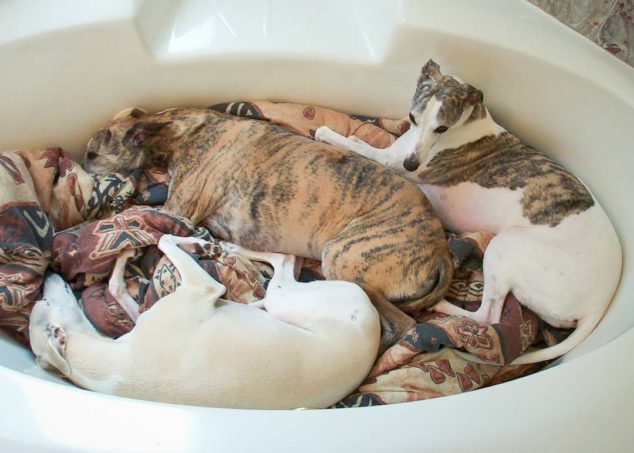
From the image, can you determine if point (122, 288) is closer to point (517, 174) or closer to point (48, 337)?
point (48, 337)

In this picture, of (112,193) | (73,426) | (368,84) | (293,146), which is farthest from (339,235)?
(73,426)

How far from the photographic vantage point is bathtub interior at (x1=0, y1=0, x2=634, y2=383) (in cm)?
188

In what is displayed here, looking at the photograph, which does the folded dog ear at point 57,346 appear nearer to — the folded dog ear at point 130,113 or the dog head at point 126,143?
the dog head at point 126,143

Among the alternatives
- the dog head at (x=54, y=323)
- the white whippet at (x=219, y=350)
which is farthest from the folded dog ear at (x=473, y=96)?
the dog head at (x=54, y=323)

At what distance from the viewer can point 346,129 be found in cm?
223

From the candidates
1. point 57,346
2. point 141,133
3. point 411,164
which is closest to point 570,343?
point 411,164

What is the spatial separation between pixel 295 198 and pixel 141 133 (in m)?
0.58

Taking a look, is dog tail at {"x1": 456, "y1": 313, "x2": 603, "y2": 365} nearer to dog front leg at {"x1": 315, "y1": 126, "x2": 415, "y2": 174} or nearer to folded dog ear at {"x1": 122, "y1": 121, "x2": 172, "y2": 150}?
Answer: dog front leg at {"x1": 315, "y1": 126, "x2": 415, "y2": 174}

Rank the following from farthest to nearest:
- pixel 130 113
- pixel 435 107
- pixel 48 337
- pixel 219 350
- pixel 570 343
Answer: pixel 130 113, pixel 435 107, pixel 570 343, pixel 48 337, pixel 219 350

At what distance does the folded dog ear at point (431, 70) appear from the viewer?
1889 millimetres

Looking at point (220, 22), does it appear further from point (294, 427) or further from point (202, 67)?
point (294, 427)

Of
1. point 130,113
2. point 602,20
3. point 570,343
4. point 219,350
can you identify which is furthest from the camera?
point 130,113

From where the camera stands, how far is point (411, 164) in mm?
1872

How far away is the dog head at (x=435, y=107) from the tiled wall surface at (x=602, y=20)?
0.46 metres
